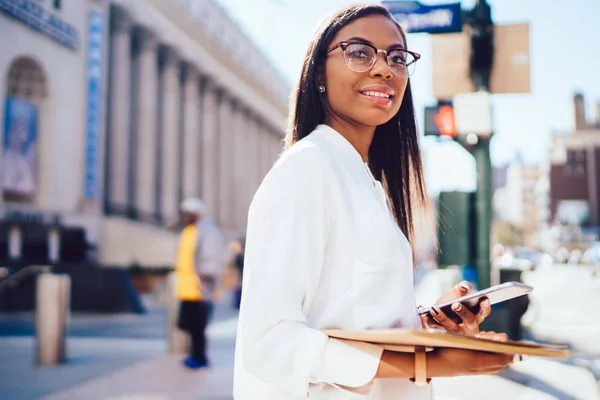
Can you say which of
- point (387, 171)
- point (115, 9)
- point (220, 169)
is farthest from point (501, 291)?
point (220, 169)

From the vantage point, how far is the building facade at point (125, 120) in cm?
1670

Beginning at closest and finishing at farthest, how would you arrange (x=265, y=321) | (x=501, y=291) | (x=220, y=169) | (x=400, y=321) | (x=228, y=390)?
(x=265, y=321)
(x=400, y=321)
(x=501, y=291)
(x=228, y=390)
(x=220, y=169)

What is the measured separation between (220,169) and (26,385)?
33886 mm

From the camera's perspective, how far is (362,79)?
1484 mm

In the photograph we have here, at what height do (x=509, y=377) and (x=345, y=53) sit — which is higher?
(x=345, y=53)

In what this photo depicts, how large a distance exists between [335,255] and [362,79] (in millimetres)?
452

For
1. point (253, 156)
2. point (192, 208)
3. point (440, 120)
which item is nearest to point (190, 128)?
point (253, 156)

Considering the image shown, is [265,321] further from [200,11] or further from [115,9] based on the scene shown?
[200,11]

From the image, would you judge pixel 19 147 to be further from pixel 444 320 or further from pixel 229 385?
pixel 444 320

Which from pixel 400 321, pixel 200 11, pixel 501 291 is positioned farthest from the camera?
pixel 200 11

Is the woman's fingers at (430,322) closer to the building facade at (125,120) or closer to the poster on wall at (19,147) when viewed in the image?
the building facade at (125,120)

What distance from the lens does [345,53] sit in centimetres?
148

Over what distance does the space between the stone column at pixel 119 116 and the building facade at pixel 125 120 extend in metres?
0.05

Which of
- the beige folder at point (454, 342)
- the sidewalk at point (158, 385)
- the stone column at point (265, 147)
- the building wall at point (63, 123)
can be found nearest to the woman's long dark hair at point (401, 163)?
the beige folder at point (454, 342)
